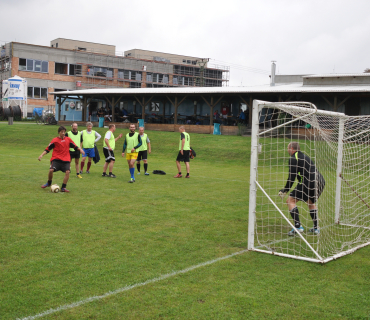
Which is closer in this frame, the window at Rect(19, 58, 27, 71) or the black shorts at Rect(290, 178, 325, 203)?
the black shorts at Rect(290, 178, 325, 203)

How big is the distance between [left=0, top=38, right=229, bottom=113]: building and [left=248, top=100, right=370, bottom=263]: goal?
5000cm

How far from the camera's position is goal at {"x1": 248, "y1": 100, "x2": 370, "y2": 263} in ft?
20.8

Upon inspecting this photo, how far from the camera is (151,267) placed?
17.3 feet

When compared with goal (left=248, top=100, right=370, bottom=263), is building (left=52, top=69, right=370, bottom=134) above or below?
above

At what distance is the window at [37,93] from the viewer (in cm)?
5612

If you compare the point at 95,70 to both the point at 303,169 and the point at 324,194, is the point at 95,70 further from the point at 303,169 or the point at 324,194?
the point at 303,169

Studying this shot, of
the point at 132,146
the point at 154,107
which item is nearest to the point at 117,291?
the point at 132,146

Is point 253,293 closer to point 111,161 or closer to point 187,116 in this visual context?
point 111,161

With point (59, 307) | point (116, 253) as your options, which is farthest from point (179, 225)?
point (59, 307)

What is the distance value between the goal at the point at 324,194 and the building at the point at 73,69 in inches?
1968

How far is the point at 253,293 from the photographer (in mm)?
4543

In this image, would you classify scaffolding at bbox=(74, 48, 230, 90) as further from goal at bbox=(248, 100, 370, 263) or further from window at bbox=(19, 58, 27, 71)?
goal at bbox=(248, 100, 370, 263)

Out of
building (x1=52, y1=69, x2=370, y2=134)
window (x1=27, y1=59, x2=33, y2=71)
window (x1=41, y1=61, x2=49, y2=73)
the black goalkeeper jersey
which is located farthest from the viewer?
window (x1=41, y1=61, x2=49, y2=73)

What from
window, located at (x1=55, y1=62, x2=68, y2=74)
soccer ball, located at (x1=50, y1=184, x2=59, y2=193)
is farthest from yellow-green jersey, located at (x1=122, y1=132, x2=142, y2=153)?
window, located at (x1=55, y1=62, x2=68, y2=74)
